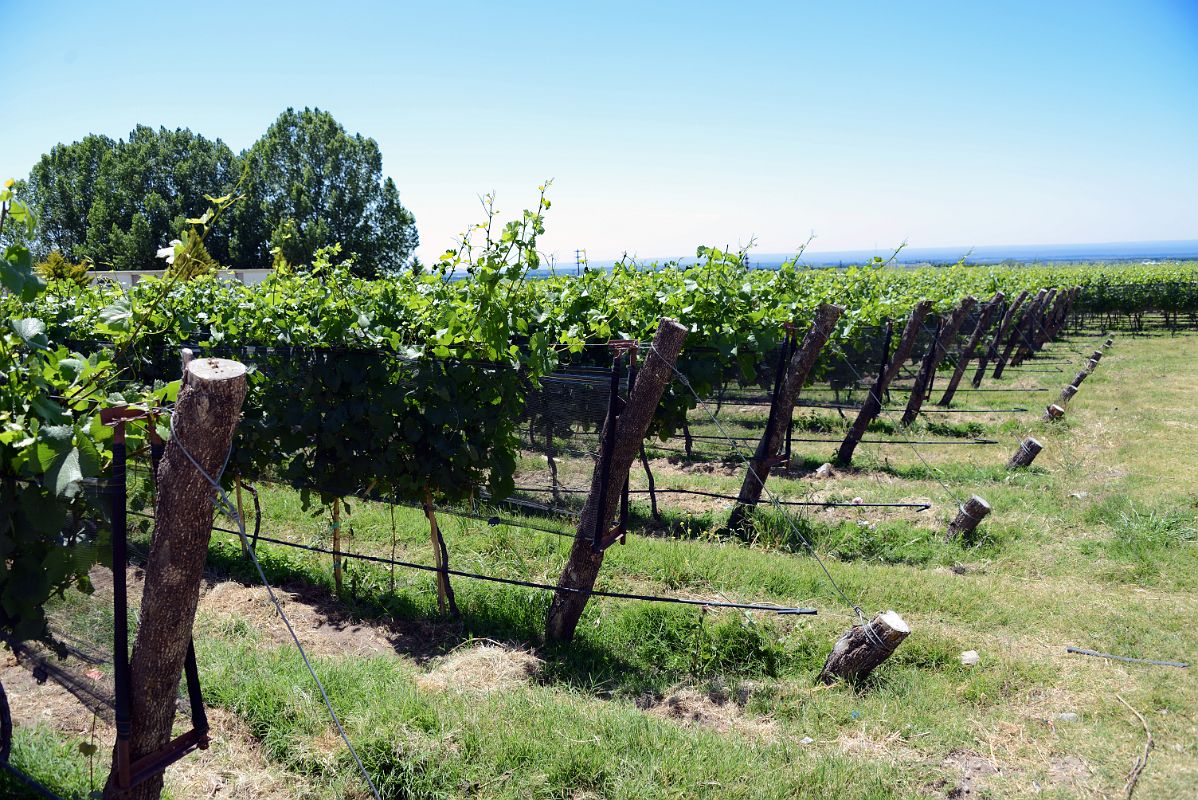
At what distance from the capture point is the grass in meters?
3.16

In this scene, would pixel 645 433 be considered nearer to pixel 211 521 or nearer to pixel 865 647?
pixel 865 647

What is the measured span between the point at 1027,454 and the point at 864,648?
5.19 meters

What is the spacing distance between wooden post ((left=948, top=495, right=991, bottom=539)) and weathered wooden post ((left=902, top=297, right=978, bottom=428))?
Answer: 4375 millimetres

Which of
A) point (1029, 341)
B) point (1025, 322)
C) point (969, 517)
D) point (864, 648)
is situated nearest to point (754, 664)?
point (864, 648)

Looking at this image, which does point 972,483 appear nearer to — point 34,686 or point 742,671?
point 742,671

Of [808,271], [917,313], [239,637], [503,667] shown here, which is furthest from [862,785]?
[808,271]

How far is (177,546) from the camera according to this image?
238cm

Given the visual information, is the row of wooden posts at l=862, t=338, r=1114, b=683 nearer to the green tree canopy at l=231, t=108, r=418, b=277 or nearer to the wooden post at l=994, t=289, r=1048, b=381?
the wooden post at l=994, t=289, r=1048, b=381

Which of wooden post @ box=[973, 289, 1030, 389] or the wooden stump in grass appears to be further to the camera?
wooden post @ box=[973, 289, 1030, 389]

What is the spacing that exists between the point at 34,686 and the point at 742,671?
3365 millimetres

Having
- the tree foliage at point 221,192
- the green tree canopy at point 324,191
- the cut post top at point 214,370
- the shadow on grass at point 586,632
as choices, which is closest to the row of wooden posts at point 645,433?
the shadow on grass at point 586,632

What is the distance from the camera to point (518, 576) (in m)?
5.32

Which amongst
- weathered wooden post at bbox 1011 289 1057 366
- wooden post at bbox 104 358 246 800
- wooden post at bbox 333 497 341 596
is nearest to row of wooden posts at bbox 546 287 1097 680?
wooden post at bbox 333 497 341 596

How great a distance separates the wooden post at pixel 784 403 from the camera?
6371 mm
